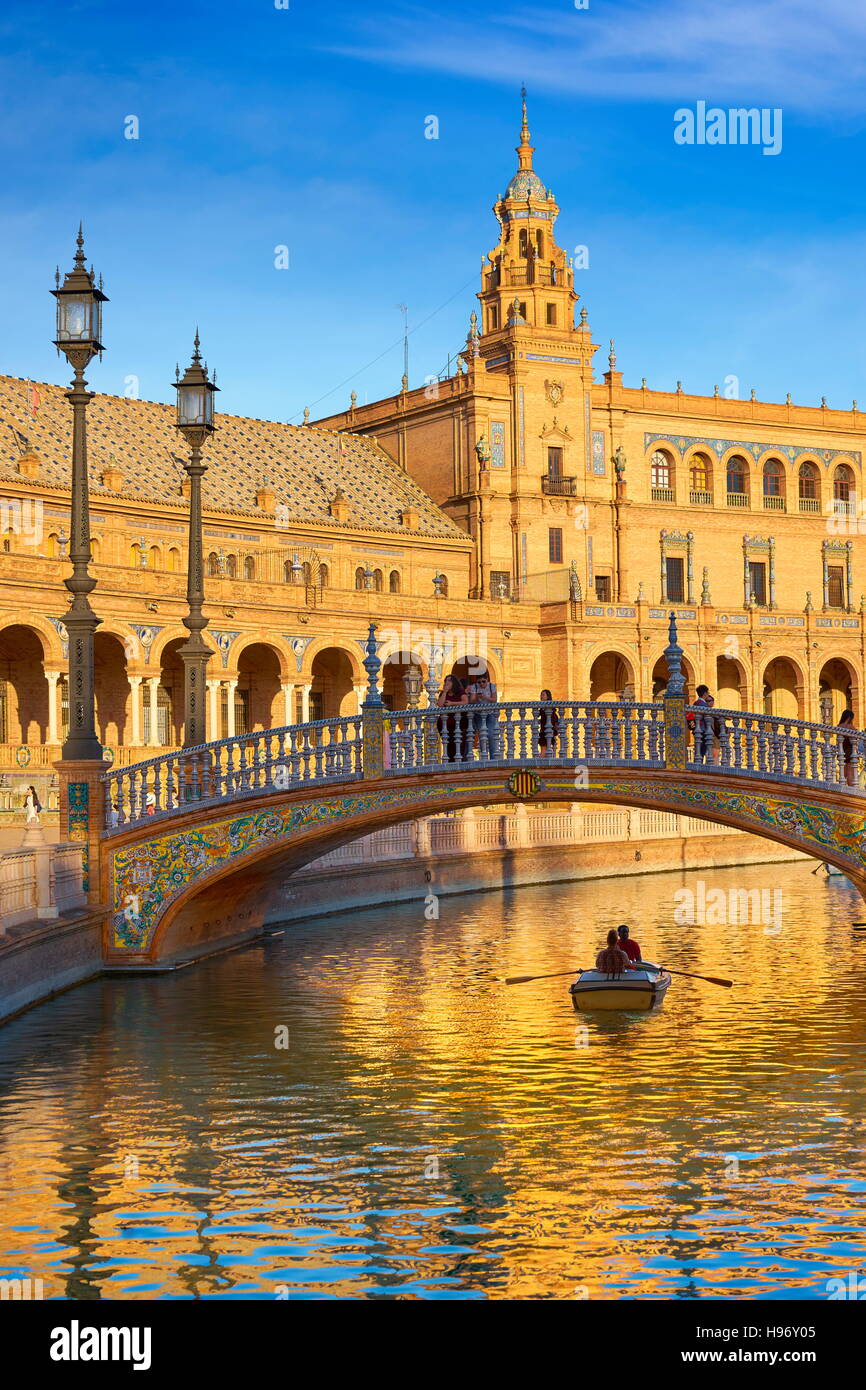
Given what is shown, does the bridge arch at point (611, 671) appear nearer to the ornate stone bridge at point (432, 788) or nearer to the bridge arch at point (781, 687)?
the bridge arch at point (781, 687)

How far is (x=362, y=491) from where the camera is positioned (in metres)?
64.9

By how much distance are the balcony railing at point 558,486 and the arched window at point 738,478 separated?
28.2 feet

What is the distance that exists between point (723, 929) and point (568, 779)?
8593 mm

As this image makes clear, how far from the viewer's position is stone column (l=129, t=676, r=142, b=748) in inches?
1852

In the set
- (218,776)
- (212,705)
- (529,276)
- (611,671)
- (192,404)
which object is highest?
(529,276)

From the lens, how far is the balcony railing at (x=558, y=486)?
64.8 meters

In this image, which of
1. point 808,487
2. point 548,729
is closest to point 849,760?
point 548,729

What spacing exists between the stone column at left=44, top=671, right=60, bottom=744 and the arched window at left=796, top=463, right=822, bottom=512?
38.1 meters

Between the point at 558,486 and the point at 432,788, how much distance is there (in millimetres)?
43709

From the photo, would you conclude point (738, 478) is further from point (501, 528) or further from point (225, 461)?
point (225, 461)

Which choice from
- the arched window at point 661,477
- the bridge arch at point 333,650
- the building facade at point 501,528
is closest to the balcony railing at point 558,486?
the building facade at point 501,528

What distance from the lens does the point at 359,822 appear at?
74.8 ft

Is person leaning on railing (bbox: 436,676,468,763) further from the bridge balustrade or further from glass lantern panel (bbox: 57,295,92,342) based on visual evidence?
glass lantern panel (bbox: 57,295,92,342)

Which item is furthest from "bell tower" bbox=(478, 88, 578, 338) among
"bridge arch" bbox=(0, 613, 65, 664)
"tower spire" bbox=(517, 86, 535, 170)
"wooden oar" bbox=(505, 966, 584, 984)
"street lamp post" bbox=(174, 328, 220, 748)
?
A: "wooden oar" bbox=(505, 966, 584, 984)
